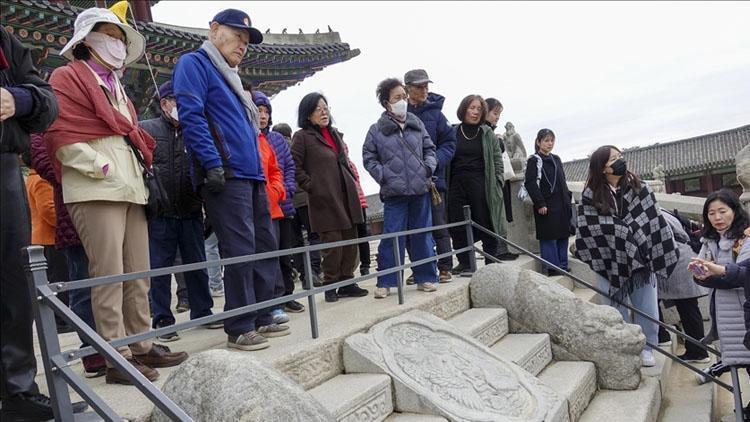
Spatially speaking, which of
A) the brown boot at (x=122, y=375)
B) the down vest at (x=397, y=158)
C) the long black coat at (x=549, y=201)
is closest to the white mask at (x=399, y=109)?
the down vest at (x=397, y=158)

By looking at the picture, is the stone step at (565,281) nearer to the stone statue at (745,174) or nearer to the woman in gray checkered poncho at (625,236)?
the woman in gray checkered poncho at (625,236)

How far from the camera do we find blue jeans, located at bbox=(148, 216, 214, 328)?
4031 mm

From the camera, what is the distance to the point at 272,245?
388 cm

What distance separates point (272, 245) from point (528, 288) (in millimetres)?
2287

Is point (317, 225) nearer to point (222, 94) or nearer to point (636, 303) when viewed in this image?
point (222, 94)

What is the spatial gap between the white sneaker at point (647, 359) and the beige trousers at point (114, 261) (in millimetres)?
3899

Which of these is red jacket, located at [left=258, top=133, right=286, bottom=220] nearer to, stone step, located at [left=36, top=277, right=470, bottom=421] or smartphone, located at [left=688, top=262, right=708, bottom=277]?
stone step, located at [left=36, top=277, right=470, bottom=421]

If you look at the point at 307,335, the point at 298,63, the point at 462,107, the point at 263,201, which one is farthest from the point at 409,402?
the point at 298,63

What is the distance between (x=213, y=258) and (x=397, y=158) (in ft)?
7.87

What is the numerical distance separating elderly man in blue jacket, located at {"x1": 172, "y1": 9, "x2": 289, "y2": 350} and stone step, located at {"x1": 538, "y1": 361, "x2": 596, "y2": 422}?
194 centimetres

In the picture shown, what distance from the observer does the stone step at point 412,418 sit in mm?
3045

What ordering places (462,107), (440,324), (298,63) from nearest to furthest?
(440,324)
(462,107)
(298,63)

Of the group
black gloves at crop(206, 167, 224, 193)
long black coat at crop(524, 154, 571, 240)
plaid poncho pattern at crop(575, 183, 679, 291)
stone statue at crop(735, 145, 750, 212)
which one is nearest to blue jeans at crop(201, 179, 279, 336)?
black gloves at crop(206, 167, 224, 193)

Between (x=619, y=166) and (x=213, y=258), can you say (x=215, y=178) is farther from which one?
(x=619, y=166)
